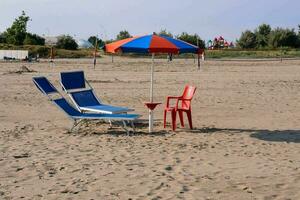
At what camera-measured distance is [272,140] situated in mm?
9016

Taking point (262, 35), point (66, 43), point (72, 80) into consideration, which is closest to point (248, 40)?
point (262, 35)

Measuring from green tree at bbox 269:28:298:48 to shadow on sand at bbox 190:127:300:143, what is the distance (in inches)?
3269

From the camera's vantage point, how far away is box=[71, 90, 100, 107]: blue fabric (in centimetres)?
1039

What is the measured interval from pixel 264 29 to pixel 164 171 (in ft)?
318

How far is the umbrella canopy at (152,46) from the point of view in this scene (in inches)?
359

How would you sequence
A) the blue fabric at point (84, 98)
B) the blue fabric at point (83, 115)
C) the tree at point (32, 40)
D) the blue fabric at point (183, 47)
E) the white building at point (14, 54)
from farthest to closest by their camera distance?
the tree at point (32, 40) → the white building at point (14, 54) → the blue fabric at point (84, 98) → the blue fabric at point (83, 115) → the blue fabric at point (183, 47)

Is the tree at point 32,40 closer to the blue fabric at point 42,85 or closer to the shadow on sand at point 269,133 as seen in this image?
the blue fabric at point 42,85

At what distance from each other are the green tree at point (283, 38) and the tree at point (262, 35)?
292 centimetres

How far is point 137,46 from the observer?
9.22m

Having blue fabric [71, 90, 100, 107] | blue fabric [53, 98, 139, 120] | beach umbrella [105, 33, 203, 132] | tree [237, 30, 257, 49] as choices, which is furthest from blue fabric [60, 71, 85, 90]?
tree [237, 30, 257, 49]

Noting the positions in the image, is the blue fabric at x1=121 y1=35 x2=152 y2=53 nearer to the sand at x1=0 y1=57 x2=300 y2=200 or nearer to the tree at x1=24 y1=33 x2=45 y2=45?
the sand at x1=0 y1=57 x2=300 y2=200

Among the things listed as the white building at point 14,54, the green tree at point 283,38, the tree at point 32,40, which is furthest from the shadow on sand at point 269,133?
the green tree at point 283,38

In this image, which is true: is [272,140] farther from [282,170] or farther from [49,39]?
[49,39]

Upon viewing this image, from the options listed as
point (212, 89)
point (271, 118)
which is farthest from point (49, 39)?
point (271, 118)
